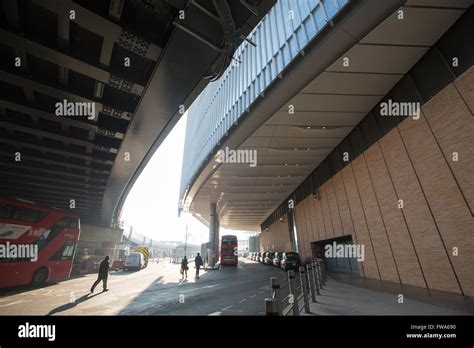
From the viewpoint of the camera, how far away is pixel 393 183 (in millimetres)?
9883

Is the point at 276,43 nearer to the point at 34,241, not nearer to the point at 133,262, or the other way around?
the point at 34,241

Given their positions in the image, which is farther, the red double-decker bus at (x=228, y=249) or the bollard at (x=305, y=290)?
the red double-decker bus at (x=228, y=249)

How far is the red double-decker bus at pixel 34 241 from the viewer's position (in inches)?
433

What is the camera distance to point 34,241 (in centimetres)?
1231

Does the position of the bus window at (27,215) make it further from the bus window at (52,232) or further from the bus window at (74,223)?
the bus window at (74,223)

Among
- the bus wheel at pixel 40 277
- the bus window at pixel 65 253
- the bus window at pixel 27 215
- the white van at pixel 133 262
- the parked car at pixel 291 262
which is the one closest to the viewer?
the bus window at pixel 27 215

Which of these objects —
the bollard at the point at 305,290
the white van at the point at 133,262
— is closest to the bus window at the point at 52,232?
the white van at the point at 133,262

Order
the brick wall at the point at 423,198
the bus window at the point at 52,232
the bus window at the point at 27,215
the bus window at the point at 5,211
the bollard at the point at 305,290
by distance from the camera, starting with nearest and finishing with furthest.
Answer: the bollard at the point at 305,290
the brick wall at the point at 423,198
the bus window at the point at 5,211
the bus window at the point at 27,215
the bus window at the point at 52,232

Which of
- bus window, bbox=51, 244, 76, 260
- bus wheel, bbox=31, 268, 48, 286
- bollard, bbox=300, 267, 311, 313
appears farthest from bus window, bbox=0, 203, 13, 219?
bollard, bbox=300, 267, 311, 313

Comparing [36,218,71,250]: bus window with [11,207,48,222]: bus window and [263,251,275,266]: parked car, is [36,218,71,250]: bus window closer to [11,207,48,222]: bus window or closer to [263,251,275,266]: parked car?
[11,207,48,222]: bus window

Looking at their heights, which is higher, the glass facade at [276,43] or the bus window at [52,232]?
the glass facade at [276,43]
